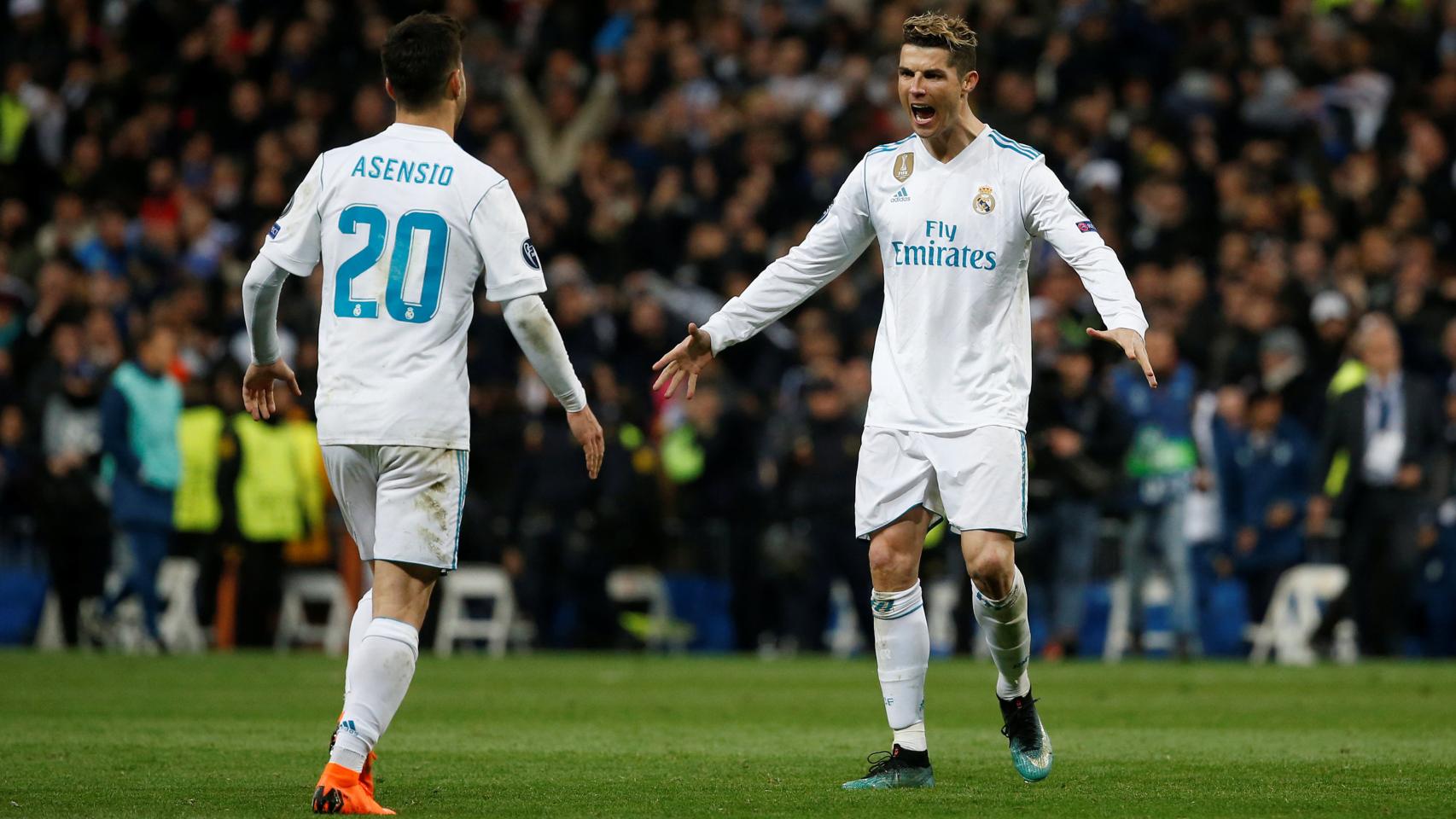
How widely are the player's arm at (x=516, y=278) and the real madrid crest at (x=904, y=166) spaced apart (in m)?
1.61

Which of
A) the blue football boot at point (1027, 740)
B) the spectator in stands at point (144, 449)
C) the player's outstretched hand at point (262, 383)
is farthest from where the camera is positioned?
the spectator in stands at point (144, 449)

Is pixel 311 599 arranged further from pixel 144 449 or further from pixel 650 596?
pixel 650 596

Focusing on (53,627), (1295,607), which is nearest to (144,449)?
(53,627)

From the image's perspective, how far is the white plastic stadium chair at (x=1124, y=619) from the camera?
18.6 m

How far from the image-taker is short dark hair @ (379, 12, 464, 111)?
22.3 feet

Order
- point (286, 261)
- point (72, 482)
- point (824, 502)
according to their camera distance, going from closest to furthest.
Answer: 1. point (286, 261)
2. point (824, 502)
3. point (72, 482)

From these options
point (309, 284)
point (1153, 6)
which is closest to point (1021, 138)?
point (1153, 6)

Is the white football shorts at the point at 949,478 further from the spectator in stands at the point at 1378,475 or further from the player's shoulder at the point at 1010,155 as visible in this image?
the spectator in stands at the point at 1378,475

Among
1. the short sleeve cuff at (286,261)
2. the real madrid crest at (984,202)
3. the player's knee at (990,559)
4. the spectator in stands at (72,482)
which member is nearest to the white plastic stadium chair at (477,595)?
the spectator in stands at (72,482)

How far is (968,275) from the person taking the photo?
758 cm

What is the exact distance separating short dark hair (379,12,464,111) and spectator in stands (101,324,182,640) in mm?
11247

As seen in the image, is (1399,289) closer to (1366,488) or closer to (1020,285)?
(1366,488)

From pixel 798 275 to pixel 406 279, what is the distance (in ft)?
6.00

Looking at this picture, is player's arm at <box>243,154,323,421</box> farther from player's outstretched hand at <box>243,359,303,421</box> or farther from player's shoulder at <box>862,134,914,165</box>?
player's shoulder at <box>862,134,914,165</box>
